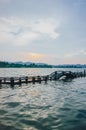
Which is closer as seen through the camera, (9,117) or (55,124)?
(55,124)

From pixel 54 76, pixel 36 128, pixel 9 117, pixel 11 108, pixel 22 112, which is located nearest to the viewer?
pixel 36 128

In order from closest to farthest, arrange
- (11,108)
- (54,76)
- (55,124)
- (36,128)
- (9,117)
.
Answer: (36,128) < (55,124) < (9,117) < (11,108) < (54,76)

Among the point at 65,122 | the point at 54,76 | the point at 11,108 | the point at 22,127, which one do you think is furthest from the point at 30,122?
the point at 54,76

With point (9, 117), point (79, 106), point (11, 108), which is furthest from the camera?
point (79, 106)

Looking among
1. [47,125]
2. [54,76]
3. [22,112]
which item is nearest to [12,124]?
[47,125]

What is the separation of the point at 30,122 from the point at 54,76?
159 feet

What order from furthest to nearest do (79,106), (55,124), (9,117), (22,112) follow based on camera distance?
1. (79,106)
2. (22,112)
3. (9,117)
4. (55,124)

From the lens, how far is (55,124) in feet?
64.6

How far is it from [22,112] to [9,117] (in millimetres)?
2654

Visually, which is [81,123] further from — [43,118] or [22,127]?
[22,127]

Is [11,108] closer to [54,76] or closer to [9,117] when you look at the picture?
[9,117]

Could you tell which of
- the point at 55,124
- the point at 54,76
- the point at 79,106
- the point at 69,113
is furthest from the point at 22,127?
the point at 54,76

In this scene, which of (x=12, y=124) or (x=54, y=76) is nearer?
(x=12, y=124)

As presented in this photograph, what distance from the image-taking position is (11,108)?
84.8 ft
